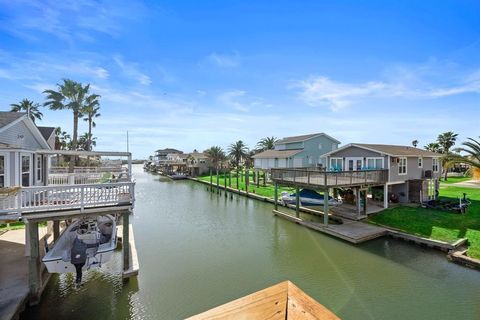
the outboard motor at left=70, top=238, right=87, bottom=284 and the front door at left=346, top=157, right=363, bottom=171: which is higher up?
the front door at left=346, top=157, right=363, bottom=171

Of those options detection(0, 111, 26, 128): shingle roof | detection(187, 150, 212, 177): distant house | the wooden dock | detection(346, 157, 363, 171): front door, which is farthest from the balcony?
detection(187, 150, 212, 177): distant house

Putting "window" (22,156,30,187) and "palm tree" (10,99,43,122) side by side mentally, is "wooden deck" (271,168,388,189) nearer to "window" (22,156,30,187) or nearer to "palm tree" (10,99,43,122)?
"window" (22,156,30,187)

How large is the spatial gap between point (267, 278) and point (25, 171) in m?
12.6

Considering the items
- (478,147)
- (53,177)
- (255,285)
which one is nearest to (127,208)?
(255,285)

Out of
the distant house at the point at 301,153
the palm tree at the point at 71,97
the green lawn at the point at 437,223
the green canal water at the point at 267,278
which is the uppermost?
the palm tree at the point at 71,97

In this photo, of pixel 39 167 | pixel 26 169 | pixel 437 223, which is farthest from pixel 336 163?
pixel 26 169

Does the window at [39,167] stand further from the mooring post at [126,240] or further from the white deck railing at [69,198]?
the mooring post at [126,240]

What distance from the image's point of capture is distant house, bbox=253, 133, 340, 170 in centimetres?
3691

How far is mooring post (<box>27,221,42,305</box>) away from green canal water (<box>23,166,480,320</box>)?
47cm

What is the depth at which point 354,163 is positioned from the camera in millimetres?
23250

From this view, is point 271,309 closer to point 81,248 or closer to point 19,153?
point 81,248

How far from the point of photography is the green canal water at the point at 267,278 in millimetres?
9117

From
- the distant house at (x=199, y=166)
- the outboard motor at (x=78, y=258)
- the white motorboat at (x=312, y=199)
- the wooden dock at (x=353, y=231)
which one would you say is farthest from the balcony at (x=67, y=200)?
A: the distant house at (x=199, y=166)

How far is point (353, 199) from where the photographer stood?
23.0 m
